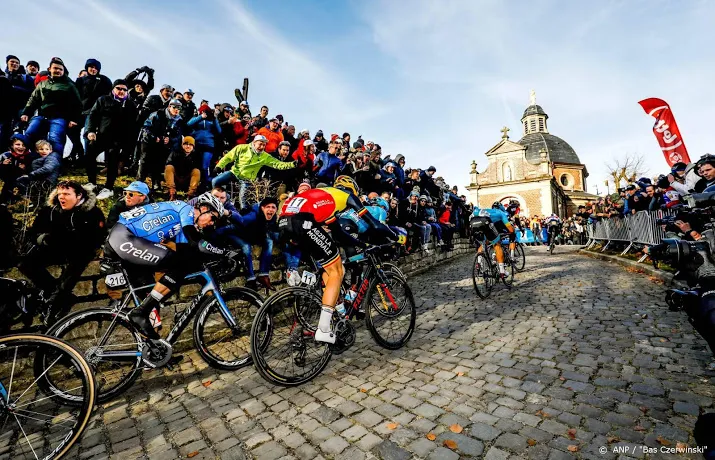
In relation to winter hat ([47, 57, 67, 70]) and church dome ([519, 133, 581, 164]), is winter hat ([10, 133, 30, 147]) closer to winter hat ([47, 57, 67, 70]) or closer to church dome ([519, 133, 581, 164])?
winter hat ([47, 57, 67, 70])

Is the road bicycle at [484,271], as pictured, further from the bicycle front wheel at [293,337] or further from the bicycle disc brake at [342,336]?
the bicycle front wheel at [293,337]

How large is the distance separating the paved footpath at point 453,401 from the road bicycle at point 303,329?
0.20 m

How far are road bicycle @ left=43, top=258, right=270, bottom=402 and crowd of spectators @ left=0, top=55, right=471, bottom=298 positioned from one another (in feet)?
4.33

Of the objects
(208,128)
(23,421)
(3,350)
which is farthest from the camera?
(208,128)

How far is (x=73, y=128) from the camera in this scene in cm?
758

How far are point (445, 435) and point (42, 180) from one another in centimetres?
719

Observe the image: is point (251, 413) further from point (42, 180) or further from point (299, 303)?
point (42, 180)

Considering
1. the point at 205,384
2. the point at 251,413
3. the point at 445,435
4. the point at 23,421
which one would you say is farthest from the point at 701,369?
the point at 23,421

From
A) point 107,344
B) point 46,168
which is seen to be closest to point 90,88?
point 46,168

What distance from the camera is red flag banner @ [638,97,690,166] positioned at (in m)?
10.2

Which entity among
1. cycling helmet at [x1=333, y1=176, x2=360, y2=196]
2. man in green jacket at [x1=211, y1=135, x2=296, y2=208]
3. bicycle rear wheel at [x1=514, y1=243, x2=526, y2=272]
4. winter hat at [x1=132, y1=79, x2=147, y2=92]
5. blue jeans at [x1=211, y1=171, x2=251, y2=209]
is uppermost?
winter hat at [x1=132, y1=79, x2=147, y2=92]

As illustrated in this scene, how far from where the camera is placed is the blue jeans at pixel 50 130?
6.31 metres

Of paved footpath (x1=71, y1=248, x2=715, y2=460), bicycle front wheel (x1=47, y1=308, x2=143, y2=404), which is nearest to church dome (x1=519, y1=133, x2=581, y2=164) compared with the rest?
paved footpath (x1=71, y1=248, x2=715, y2=460)

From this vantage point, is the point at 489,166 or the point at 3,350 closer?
the point at 3,350
